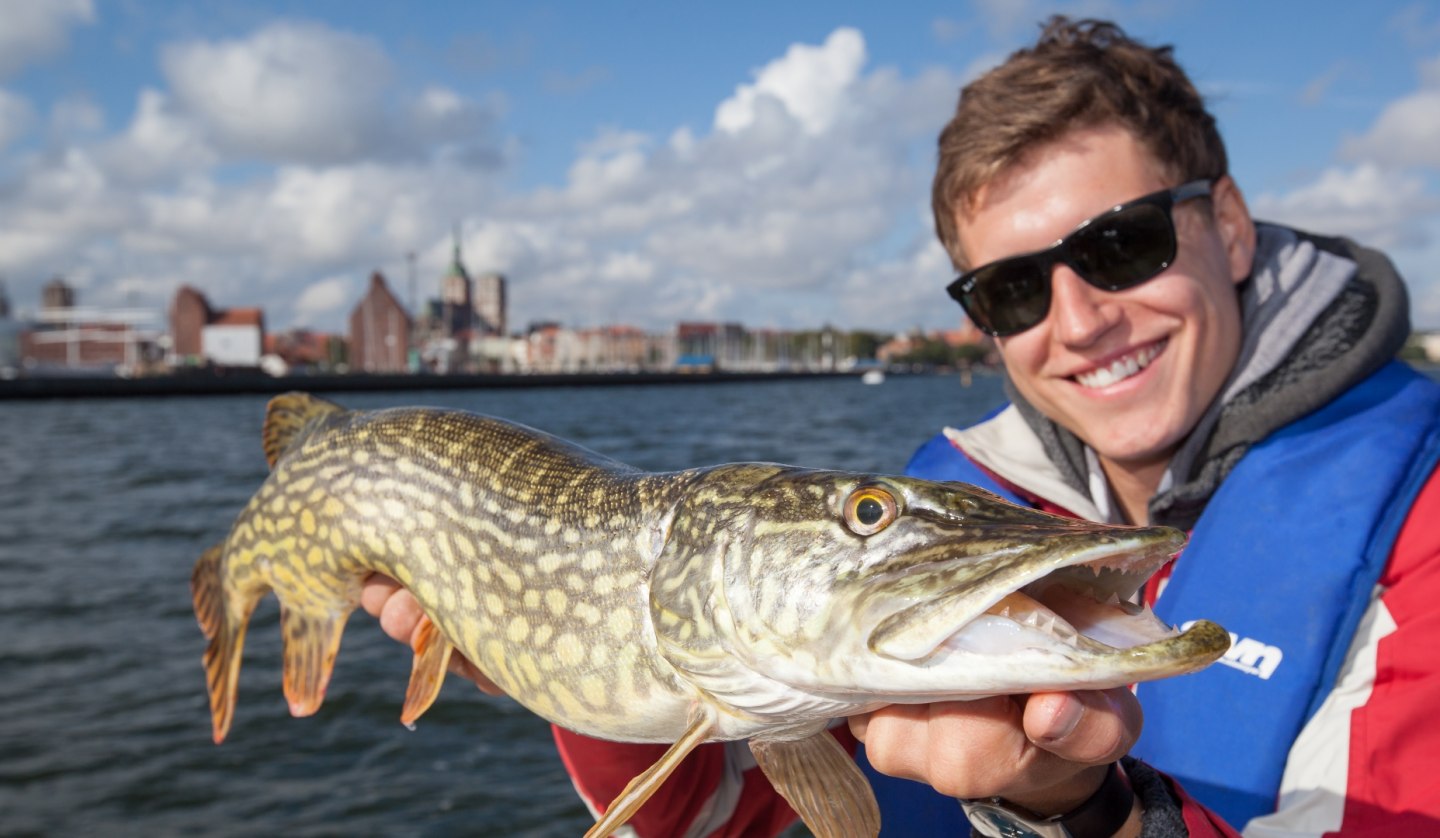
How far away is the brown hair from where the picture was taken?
2.36 metres

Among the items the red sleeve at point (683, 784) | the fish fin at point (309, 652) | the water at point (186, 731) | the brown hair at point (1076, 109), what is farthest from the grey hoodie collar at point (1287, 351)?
the water at point (186, 731)

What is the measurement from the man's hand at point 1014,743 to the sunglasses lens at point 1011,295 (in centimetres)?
132

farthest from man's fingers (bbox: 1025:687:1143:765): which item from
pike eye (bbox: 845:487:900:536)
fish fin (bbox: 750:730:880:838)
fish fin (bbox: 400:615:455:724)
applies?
fish fin (bbox: 400:615:455:724)

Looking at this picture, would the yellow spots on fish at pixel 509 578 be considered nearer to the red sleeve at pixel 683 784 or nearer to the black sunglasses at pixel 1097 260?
the red sleeve at pixel 683 784

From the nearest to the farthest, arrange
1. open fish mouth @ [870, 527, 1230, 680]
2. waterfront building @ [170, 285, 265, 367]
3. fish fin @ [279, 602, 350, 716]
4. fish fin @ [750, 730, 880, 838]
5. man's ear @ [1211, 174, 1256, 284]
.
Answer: open fish mouth @ [870, 527, 1230, 680] < fish fin @ [750, 730, 880, 838] < man's ear @ [1211, 174, 1256, 284] < fish fin @ [279, 602, 350, 716] < waterfront building @ [170, 285, 265, 367]

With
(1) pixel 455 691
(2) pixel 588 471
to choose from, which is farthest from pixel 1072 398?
(1) pixel 455 691

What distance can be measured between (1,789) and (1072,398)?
6212 mm

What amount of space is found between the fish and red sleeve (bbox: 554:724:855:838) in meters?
0.41

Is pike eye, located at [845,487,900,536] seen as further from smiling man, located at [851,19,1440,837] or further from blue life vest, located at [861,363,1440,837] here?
blue life vest, located at [861,363,1440,837]

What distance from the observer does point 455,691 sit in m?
7.16

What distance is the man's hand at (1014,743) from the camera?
1.30 metres

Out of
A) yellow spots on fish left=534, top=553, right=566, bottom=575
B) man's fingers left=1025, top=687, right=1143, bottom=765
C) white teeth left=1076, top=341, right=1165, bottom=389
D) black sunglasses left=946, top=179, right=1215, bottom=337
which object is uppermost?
black sunglasses left=946, top=179, right=1215, bottom=337

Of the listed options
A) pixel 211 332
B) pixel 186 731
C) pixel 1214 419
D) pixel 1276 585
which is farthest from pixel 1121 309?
pixel 211 332

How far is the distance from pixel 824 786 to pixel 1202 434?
148cm
